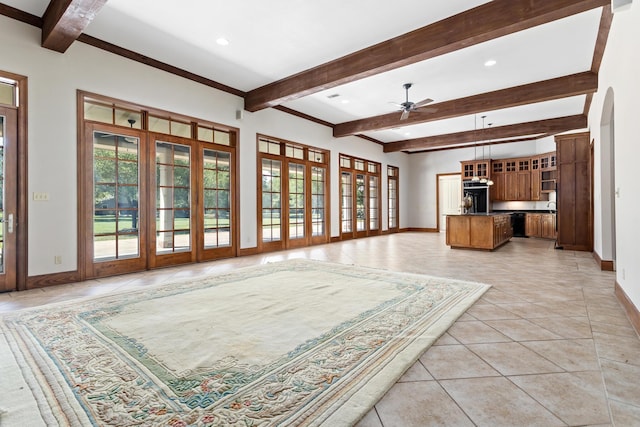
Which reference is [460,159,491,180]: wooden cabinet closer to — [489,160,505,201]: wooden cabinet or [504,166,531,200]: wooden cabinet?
[489,160,505,201]: wooden cabinet

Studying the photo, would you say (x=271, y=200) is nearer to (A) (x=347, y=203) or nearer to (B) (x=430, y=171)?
(A) (x=347, y=203)

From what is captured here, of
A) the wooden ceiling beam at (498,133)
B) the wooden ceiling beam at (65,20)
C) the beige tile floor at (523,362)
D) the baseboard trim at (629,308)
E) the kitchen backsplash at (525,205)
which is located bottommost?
the beige tile floor at (523,362)

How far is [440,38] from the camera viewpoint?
396cm

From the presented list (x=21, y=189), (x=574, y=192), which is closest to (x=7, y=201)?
(x=21, y=189)

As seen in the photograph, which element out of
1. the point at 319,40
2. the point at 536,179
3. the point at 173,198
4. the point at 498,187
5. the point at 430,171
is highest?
the point at 319,40

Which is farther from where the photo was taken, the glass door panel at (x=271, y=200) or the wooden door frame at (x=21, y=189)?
the glass door panel at (x=271, y=200)

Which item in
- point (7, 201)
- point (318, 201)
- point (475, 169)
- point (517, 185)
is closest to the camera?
point (7, 201)

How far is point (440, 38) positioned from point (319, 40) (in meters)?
1.57

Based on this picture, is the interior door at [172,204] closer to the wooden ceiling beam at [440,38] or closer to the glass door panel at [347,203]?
the wooden ceiling beam at [440,38]

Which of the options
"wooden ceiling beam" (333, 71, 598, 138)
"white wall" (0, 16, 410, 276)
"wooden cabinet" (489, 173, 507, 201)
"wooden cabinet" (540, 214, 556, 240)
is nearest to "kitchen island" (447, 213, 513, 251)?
"wooden ceiling beam" (333, 71, 598, 138)

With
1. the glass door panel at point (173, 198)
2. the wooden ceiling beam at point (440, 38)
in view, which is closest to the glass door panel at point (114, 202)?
the glass door panel at point (173, 198)

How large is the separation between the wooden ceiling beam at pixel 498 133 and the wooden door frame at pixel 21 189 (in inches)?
380

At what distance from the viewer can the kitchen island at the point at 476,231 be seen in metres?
7.11

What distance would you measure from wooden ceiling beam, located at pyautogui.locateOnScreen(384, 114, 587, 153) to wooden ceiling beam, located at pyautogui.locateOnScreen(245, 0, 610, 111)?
19.9 feet
